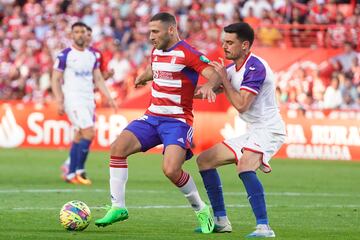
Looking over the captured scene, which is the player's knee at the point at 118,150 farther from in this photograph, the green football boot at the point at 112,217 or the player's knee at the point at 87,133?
the player's knee at the point at 87,133

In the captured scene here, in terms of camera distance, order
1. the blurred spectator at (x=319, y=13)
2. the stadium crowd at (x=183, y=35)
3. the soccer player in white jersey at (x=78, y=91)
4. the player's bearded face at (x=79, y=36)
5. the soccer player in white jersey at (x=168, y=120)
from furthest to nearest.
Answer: the blurred spectator at (x=319, y=13) → the stadium crowd at (x=183, y=35) → the soccer player in white jersey at (x=78, y=91) → the player's bearded face at (x=79, y=36) → the soccer player in white jersey at (x=168, y=120)

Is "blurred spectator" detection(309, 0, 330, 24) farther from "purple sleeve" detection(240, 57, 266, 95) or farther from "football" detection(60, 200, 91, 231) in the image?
"football" detection(60, 200, 91, 231)

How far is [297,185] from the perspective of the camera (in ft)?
57.7

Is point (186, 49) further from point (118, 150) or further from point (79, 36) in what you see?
point (79, 36)

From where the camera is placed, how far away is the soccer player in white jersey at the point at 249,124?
389 inches

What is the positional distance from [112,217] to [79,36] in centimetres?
740

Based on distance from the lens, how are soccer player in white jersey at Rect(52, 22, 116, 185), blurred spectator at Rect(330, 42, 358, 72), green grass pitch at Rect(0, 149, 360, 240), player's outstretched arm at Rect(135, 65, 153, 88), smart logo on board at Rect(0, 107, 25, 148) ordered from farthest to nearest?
blurred spectator at Rect(330, 42, 358, 72) < smart logo on board at Rect(0, 107, 25, 148) < soccer player in white jersey at Rect(52, 22, 116, 185) < player's outstretched arm at Rect(135, 65, 153, 88) < green grass pitch at Rect(0, 149, 360, 240)

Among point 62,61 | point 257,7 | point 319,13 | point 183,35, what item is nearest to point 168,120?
point 62,61

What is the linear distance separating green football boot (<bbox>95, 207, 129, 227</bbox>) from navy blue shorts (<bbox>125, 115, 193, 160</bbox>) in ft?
2.31

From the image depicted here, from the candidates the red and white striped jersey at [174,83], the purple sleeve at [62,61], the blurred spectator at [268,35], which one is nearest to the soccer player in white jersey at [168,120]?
the red and white striped jersey at [174,83]

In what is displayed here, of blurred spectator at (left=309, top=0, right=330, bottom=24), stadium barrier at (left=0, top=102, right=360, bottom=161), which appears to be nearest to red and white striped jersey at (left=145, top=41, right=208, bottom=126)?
stadium barrier at (left=0, top=102, right=360, bottom=161)

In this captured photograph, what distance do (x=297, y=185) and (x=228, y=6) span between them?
46.7ft

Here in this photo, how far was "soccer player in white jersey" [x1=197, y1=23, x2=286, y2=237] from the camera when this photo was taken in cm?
989

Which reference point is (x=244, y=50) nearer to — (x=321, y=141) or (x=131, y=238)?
(x=131, y=238)
